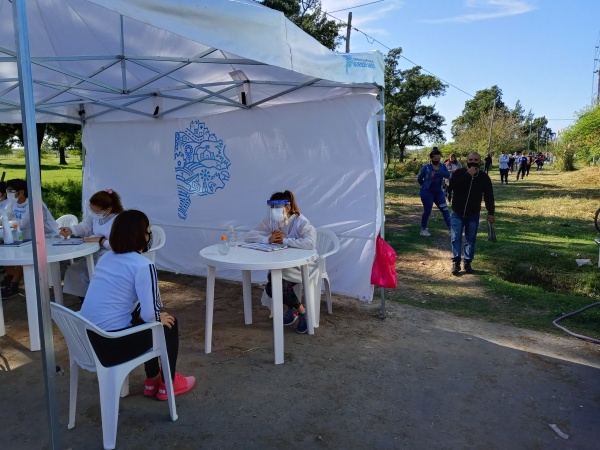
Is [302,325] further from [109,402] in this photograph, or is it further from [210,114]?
[210,114]

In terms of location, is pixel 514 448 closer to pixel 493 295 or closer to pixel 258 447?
pixel 258 447

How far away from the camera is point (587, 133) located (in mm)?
21500

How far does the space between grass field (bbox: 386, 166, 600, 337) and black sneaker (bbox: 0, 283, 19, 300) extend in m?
4.53

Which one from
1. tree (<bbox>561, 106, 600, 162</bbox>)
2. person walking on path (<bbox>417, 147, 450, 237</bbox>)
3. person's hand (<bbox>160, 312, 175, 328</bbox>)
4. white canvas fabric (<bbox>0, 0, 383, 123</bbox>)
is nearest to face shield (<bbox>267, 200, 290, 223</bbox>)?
white canvas fabric (<bbox>0, 0, 383, 123</bbox>)

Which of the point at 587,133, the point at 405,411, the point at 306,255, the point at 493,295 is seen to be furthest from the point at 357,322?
the point at 587,133

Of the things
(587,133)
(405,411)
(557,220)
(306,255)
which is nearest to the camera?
(405,411)

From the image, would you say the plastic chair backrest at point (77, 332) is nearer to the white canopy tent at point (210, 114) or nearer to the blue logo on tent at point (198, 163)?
the white canopy tent at point (210, 114)

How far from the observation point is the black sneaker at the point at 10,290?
5.36 meters

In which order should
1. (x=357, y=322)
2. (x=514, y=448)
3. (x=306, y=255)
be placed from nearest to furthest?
1. (x=514, y=448)
2. (x=306, y=255)
3. (x=357, y=322)

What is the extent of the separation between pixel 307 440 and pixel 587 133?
24.0 m

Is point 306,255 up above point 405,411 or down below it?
above

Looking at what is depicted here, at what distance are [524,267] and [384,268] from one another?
3158 mm

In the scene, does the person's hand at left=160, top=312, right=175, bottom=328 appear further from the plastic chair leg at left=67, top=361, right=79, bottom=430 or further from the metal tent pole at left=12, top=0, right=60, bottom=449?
the metal tent pole at left=12, top=0, right=60, bottom=449

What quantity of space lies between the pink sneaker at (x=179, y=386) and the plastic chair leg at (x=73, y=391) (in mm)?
514
